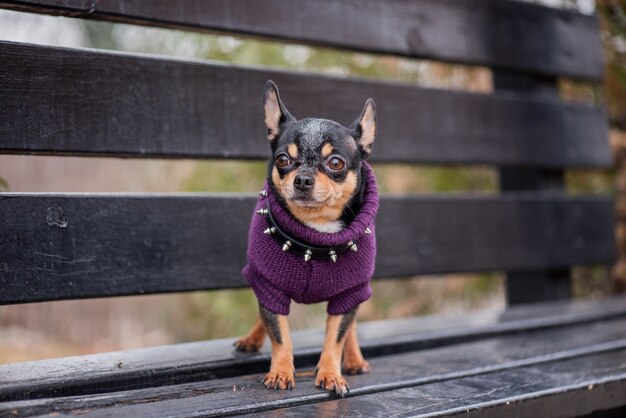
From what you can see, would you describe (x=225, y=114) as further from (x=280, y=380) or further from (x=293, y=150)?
(x=280, y=380)

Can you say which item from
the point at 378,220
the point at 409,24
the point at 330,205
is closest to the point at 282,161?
the point at 330,205

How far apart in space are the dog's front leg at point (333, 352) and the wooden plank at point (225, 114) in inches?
Answer: 29.2

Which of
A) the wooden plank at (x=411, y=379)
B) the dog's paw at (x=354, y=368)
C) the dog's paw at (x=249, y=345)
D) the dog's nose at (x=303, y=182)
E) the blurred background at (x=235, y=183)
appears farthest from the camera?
the blurred background at (x=235, y=183)

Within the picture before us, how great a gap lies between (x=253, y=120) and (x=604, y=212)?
1728 mm

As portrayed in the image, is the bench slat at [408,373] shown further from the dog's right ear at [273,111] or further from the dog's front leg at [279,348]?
the dog's right ear at [273,111]

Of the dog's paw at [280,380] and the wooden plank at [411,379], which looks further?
the dog's paw at [280,380]

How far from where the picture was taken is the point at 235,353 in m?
1.81

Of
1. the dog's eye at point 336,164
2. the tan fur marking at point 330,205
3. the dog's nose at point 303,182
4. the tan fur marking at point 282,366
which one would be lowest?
the tan fur marking at point 282,366

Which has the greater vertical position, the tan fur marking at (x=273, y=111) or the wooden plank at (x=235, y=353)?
the tan fur marking at (x=273, y=111)

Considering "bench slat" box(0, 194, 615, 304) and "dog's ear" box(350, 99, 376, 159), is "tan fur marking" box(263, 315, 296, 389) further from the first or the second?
"bench slat" box(0, 194, 615, 304)

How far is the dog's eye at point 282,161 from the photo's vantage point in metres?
1.53

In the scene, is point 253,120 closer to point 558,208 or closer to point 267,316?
point 267,316

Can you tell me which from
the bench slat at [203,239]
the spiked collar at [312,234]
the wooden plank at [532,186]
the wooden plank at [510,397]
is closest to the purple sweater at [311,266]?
the spiked collar at [312,234]

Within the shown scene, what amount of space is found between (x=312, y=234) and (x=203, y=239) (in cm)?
66
